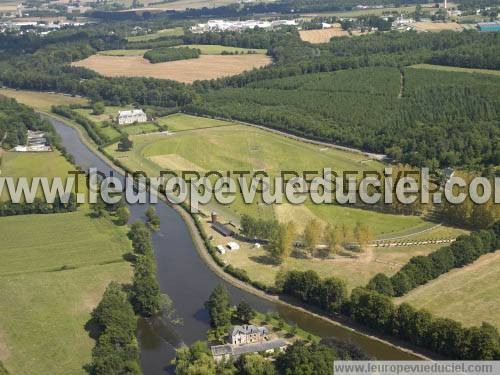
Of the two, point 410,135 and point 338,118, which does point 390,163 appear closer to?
point 410,135

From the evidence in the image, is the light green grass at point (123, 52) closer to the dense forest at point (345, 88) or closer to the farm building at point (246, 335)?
the dense forest at point (345, 88)

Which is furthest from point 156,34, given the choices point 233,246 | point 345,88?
point 233,246

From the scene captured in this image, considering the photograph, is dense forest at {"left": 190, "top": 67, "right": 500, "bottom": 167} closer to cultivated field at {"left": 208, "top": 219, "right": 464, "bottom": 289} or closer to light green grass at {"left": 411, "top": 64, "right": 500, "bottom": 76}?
light green grass at {"left": 411, "top": 64, "right": 500, "bottom": 76}

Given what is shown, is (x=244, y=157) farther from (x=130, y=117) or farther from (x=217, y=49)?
(x=217, y=49)

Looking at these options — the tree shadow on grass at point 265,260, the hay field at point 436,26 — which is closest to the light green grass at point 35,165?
the tree shadow on grass at point 265,260

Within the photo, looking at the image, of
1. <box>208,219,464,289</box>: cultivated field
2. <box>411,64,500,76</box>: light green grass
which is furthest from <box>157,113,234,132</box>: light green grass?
<box>208,219,464,289</box>: cultivated field

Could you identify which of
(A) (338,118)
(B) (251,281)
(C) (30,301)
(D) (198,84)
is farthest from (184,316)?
(D) (198,84)

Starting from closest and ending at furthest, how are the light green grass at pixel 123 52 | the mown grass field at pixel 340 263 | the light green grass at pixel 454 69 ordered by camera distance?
the mown grass field at pixel 340 263 → the light green grass at pixel 454 69 → the light green grass at pixel 123 52
